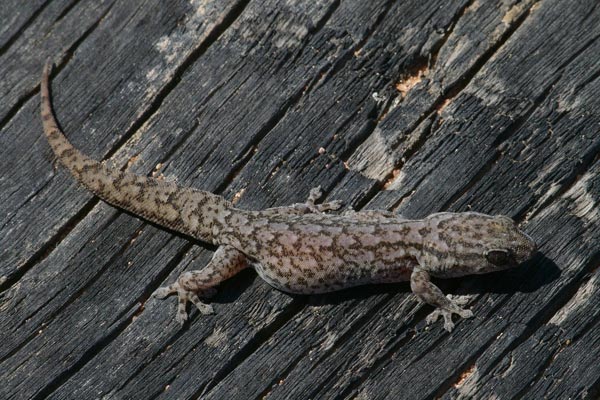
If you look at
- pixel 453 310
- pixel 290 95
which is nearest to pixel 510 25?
pixel 290 95

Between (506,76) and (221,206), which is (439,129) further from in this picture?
(221,206)

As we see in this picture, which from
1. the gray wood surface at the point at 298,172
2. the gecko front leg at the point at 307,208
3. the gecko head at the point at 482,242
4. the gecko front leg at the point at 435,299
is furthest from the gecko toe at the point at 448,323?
the gecko front leg at the point at 307,208

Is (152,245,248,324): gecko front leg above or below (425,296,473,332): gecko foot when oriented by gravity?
above

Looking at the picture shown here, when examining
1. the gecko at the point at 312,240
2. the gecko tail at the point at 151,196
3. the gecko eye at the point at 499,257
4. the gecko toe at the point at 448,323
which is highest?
the gecko tail at the point at 151,196

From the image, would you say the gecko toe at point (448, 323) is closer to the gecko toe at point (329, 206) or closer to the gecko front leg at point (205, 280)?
the gecko toe at point (329, 206)

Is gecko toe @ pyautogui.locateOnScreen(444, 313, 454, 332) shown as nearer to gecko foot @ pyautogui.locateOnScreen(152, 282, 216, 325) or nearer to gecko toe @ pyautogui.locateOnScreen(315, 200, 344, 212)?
gecko toe @ pyautogui.locateOnScreen(315, 200, 344, 212)

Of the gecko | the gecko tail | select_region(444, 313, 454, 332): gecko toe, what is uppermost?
the gecko tail

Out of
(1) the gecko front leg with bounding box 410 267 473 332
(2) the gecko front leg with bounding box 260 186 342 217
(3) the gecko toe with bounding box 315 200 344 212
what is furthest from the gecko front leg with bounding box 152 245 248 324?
(1) the gecko front leg with bounding box 410 267 473 332

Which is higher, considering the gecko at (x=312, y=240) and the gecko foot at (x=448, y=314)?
the gecko at (x=312, y=240)
